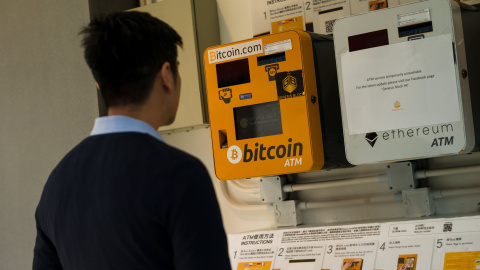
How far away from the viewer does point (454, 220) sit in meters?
2.24

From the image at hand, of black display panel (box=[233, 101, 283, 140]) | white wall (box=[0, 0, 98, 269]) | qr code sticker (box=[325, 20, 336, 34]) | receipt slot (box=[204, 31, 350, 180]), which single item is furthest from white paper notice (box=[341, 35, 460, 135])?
white wall (box=[0, 0, 98, 269])

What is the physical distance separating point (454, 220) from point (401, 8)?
71cm

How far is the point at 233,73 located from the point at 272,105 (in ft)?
0.67

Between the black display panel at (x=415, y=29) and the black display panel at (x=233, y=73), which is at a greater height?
the black display panel at (x=415, y=29)

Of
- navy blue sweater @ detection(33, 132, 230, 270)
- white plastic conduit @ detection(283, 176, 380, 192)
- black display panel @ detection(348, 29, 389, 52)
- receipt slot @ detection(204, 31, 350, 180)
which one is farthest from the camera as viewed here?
white plastic conduit @ detection(283, 176, 380, 192)

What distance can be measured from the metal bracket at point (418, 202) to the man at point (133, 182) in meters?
1.43

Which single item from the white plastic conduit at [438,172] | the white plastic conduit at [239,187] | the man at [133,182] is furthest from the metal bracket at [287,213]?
the man at [133,182]

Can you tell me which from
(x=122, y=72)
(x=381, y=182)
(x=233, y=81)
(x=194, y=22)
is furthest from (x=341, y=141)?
(x=122, y=72)

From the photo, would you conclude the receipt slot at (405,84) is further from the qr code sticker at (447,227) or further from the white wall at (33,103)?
the white wall at (33,103)

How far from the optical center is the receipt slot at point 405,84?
2154mm

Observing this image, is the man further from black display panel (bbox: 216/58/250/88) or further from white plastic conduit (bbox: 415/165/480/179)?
white plastic conduit (bbox: 415/165/480/179)

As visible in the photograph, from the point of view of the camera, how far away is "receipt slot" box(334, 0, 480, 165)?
215 cm

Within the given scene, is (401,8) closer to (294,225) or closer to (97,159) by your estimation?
(294,225)

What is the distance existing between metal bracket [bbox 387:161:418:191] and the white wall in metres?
1.35
